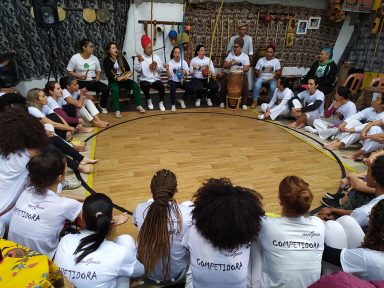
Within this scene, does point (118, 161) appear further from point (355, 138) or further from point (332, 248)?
point (355, 138)

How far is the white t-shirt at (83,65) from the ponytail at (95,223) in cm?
367

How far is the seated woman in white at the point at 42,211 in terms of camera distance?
1.65m

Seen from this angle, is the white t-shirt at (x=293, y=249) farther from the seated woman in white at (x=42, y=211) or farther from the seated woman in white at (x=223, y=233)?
the seated woman in white at (x=42, y=211)

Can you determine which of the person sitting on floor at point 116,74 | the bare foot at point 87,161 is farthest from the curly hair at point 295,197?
the person sitting on floor at point 116,74

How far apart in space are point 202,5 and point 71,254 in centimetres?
534

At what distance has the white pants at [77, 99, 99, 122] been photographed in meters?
4.19

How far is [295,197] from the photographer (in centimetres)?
150

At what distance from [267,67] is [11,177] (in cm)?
476

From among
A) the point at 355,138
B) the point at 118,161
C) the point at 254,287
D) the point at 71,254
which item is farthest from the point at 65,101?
the point at 355,138

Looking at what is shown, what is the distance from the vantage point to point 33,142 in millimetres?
2076

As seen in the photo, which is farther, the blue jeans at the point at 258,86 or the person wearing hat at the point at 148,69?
the blue jeans at the point at 258,86

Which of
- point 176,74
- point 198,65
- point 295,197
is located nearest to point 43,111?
point 176,74

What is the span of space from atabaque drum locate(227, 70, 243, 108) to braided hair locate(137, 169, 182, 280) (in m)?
3.87

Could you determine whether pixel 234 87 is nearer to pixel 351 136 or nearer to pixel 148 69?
pixel 148 69
